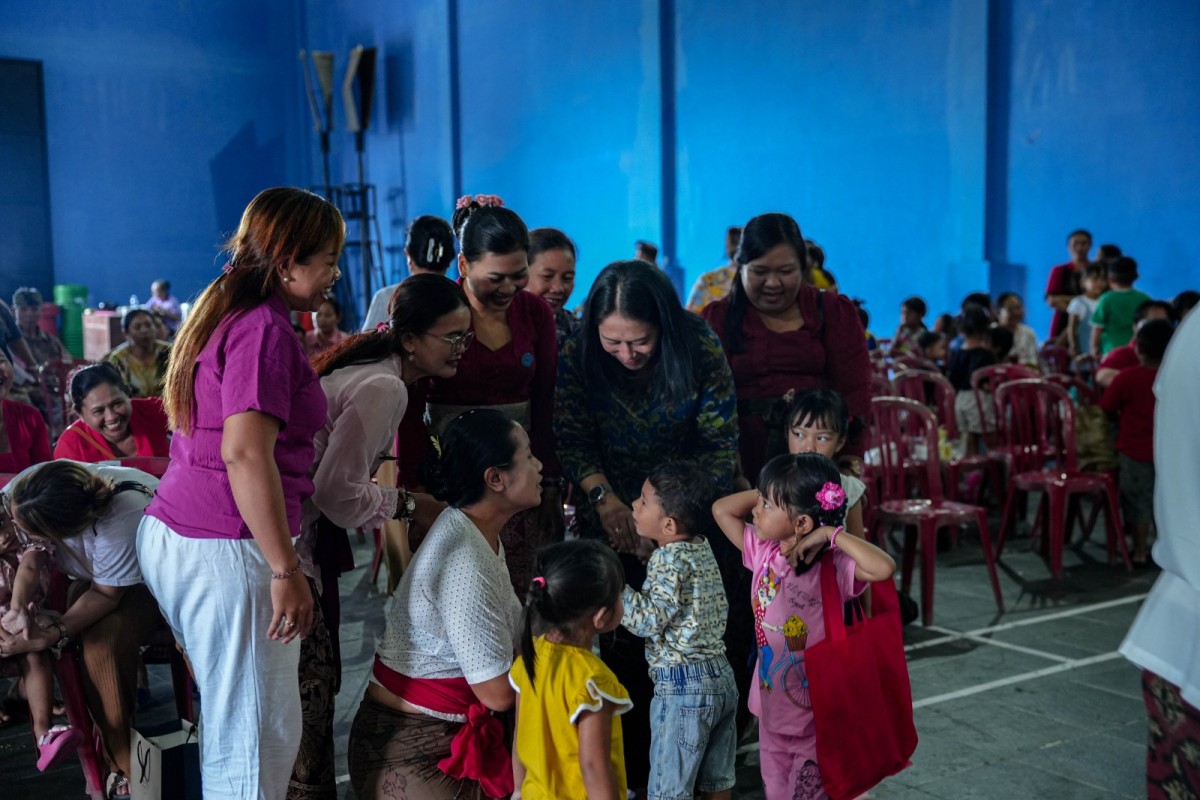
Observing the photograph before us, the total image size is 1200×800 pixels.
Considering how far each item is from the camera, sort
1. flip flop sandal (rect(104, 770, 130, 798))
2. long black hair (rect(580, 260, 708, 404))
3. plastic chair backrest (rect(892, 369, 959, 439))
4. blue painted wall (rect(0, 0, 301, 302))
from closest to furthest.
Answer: long black hair (rect(580, 260, 708, 404)), flip flop sandal (rect(104, 770, 130, 798)), plastic chair backrest (rect(892, 369, 959, 439)), blue painted wall (rect(0, 0, 301, 302))

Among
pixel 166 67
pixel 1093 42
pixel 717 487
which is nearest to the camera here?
pixel 717 487

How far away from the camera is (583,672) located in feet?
6.82

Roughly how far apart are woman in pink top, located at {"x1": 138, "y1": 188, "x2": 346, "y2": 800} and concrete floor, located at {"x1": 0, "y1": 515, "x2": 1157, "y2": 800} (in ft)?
3.52

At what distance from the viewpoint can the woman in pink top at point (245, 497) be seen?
6.48 ft

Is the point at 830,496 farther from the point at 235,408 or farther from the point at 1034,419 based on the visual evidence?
the point at 1034,419

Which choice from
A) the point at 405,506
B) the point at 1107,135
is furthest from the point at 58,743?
the point at 1107,135

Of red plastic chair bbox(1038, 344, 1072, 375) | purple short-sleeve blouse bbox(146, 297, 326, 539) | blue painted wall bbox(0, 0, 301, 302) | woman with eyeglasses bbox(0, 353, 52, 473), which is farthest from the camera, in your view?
blue painted wall bbox(0, 0, 301, 302)

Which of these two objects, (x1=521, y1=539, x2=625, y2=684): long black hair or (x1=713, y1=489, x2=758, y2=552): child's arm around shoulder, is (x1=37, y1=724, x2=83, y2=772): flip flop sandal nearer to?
(x1=521, y1=539, x2=625, y2=684): long black hair

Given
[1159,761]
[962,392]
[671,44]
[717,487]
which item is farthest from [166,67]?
[1159,761]

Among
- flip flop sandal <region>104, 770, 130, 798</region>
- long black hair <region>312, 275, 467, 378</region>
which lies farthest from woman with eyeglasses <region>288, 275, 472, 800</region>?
flip flop sandal <region>104, 770, 130, 798</region>

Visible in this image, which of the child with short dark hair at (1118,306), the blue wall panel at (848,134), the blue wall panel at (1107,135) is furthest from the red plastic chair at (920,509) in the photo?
the blue wall panel at (848,134)

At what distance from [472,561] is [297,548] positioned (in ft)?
1.31

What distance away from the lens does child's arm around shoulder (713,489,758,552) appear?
2.63 meters

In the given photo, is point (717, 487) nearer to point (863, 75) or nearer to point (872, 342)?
point (872, 342)
